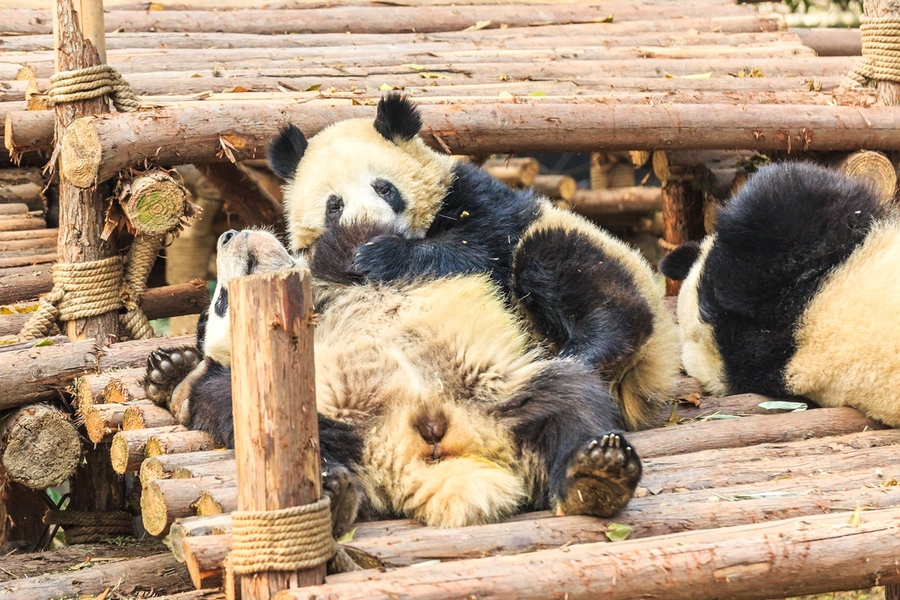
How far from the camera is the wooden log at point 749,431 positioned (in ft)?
12.0

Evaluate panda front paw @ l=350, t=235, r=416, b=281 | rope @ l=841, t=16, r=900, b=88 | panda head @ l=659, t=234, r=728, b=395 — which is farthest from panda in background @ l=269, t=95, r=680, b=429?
rope @ l=841, t=16, r=900, b=88

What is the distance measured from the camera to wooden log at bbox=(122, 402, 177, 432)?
375cm

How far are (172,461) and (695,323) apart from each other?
7.90 feet

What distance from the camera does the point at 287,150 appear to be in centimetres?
430

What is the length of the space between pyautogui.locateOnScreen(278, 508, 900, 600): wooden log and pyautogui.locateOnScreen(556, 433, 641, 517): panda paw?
0.62ft

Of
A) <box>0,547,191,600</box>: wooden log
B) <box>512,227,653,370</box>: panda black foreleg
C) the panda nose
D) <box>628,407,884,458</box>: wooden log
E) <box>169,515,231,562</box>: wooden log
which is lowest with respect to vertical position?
<box>0,547,191,600</box>: wooden log

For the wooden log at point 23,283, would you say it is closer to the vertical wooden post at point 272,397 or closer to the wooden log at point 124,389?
the wooden log at point 124,389

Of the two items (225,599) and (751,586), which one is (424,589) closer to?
(225,599)

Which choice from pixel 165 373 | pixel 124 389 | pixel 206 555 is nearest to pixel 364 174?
pixel 165 373

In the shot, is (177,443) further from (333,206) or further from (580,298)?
(580,298)

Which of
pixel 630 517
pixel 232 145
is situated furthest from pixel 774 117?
pixel 630 517

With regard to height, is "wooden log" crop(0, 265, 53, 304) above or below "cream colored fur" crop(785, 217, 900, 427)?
above

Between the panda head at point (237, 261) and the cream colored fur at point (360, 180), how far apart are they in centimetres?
40

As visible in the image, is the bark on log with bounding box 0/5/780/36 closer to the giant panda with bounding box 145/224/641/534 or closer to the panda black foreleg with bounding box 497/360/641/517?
the giant panda with bounding box 145/224/641/534
